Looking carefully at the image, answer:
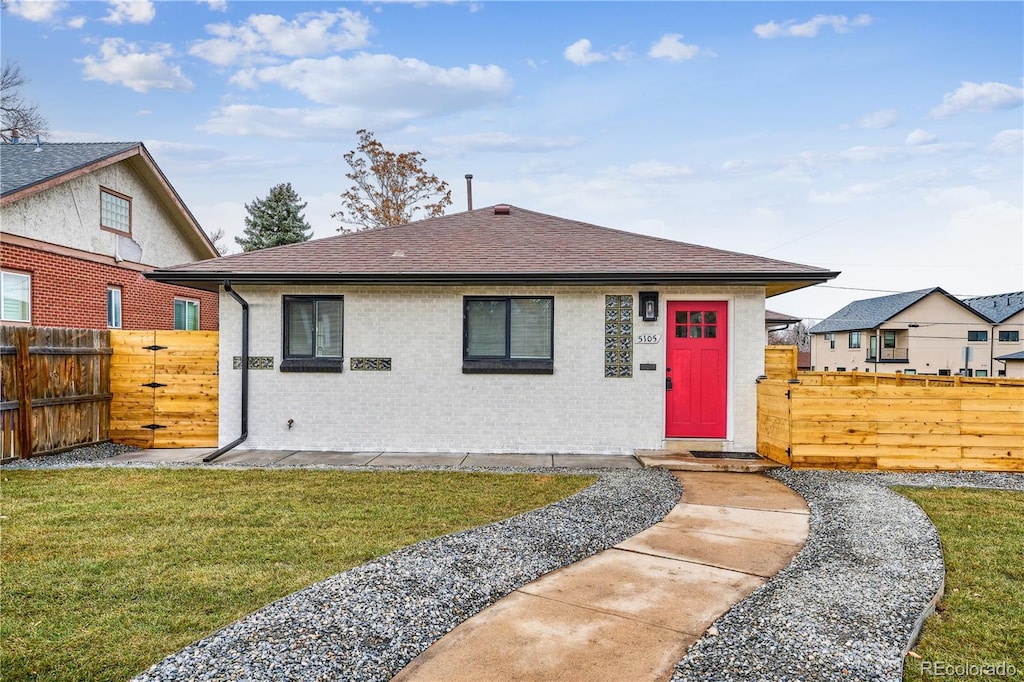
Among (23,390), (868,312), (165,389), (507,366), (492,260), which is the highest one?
(868,312)

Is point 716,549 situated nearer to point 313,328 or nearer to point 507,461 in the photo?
point 507,461

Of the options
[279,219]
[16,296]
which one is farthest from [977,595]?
[279,219]

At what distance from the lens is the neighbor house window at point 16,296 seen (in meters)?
11.7

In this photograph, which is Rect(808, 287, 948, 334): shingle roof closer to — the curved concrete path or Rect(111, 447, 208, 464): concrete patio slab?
→ the curved concrete path

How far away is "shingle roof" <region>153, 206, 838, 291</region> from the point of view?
27.0ft

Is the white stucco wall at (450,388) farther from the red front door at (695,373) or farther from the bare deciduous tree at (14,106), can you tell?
the bare deciduous tree at (14,106)

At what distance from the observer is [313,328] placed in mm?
8992

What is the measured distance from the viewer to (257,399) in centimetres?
895

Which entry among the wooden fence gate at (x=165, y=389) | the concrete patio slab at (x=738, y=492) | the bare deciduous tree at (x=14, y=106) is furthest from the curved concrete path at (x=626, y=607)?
the bare deciduous tree at (x=14, y=106)

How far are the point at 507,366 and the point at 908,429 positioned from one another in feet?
17.9

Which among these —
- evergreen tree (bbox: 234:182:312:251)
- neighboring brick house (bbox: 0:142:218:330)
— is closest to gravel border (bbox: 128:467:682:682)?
neighboring brick house (bbox: 0:142:218:330)

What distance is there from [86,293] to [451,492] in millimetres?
12233

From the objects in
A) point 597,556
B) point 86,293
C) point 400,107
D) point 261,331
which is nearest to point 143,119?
point 86,293

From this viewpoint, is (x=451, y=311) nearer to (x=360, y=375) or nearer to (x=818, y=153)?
(x=360, y=375)
